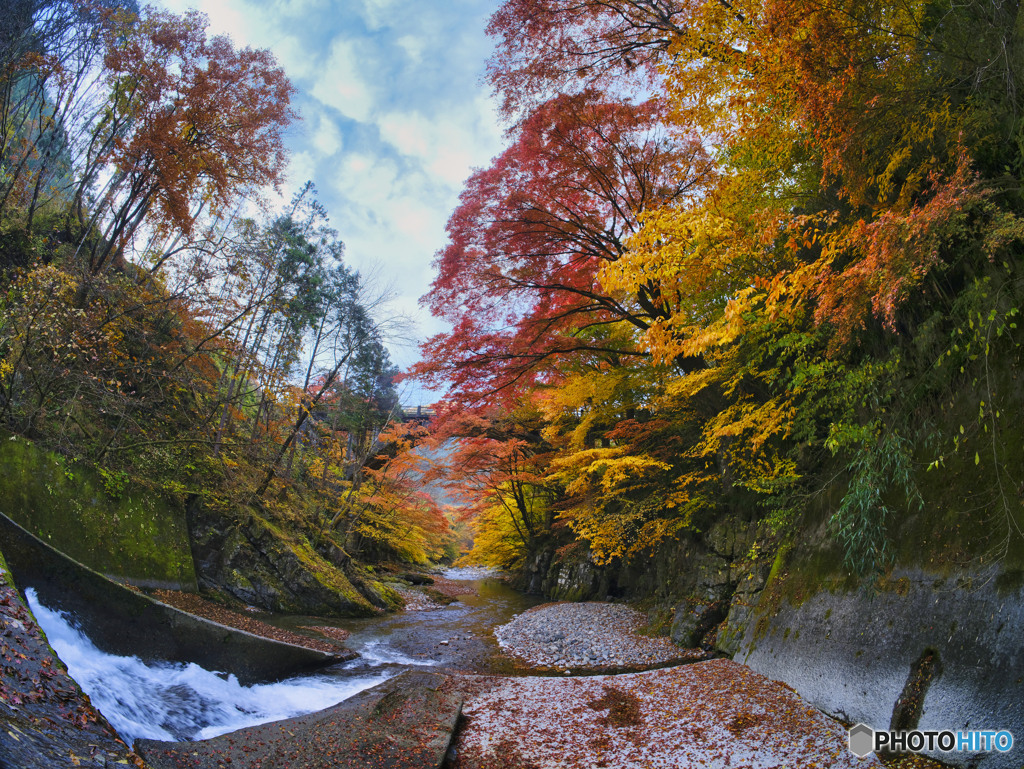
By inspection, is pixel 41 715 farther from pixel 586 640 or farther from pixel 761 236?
pixel 586 640

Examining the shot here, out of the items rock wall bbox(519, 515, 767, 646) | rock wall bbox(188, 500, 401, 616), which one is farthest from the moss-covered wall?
rock wall bbox(519, 515, 767, 646)

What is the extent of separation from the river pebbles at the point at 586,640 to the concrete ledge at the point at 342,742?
3680 millimetres

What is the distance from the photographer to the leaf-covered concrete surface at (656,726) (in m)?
4.15

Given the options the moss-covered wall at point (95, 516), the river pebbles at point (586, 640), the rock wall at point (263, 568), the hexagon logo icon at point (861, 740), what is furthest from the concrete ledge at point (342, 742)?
the rock wall at point (263, 568)

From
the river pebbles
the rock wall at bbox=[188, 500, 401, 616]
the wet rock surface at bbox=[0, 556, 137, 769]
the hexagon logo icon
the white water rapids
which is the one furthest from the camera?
the rock wall at bbox=[188, 500, 401, 616]

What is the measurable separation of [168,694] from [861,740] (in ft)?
22.3

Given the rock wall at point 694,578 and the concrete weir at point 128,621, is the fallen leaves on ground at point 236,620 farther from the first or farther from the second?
the rock wall at point 694,578

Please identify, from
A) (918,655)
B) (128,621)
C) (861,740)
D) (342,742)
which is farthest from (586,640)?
(128,621)

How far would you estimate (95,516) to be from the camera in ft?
24.5

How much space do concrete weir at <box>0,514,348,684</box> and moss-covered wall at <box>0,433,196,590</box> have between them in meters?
1.61

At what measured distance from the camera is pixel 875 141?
4453 mm

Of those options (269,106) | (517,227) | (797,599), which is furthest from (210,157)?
(797,599)

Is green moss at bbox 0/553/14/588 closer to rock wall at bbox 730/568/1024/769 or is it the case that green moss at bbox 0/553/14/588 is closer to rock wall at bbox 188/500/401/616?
→ rock wall at bbox 188/500/401/616

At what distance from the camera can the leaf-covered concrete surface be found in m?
4.15
